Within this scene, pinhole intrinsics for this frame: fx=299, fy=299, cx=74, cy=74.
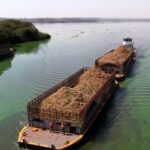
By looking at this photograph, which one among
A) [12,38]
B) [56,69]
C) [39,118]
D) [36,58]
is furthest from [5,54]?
[39,118]

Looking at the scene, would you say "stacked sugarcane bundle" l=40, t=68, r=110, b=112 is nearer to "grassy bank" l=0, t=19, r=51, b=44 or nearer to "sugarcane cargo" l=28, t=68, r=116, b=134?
"sugarcane cargo" l=28, t=68, r=116, b=134

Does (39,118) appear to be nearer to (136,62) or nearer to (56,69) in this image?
(56,69)

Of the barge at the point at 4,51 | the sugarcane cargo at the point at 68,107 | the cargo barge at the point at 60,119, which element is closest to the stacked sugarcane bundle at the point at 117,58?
the sugarcane cargo at the point at 68,107

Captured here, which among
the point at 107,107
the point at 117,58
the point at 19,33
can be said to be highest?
the point at 117,58

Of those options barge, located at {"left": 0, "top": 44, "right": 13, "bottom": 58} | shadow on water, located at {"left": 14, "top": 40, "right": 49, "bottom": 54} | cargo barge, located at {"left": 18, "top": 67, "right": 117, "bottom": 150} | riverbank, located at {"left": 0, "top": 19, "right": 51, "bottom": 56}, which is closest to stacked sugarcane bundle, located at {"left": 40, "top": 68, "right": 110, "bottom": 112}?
cargo barge, located at {"left": 18, "top": 67, "right": 117, "bottom": 150}

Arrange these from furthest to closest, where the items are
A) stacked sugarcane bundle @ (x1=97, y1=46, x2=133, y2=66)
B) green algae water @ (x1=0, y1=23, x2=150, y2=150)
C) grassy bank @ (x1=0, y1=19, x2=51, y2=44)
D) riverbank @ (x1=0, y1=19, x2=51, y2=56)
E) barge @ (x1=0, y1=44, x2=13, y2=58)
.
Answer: grassy bank @ (x1=0, y1=19, x2=51, y2=44)
riverbank @ (x1=0, y1=19, x2=51, y2=56)
barge @ (x1=0, y1=44, x2=13, y2=58)
stacked sugarcane bundle @ (x1=97, y1=46, x2=133, y2=66)
green algae water @ (x1=0, y1=23, x2=150, y2=150)

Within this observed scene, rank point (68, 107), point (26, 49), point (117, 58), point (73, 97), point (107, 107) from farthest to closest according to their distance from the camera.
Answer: point (26, 49) → point (117, 58) → point (107, 107) → point (73, 97) → point (68, 107)

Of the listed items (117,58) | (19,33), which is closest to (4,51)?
(117,58)

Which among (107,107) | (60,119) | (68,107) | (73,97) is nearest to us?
(60,119)

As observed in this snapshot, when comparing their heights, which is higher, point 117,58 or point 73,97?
point 73,97

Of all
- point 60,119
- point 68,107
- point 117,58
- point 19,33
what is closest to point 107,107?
point 68,107

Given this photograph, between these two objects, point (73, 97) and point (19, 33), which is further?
point (19, 33)

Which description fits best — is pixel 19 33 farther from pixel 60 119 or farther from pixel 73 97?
pixel 60 119
